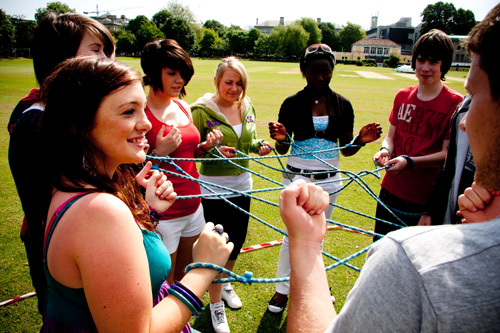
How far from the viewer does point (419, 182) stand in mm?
2820

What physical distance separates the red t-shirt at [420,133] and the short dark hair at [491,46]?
6.72 ft

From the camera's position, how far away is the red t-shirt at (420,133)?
8.92 ft

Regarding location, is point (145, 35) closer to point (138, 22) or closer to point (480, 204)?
point (138, 22)

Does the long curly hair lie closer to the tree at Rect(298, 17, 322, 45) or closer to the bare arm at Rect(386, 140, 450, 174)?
the bare arm at Rect(386, 140, 450, 174)

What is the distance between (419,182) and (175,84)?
2.44m

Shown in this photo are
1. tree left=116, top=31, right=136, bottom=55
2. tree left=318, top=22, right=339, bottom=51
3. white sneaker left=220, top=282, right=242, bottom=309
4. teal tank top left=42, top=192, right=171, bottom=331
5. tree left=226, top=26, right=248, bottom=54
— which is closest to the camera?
teal tank top left=42, top=192, right=171, bottom=331

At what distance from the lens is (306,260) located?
42.8 inches

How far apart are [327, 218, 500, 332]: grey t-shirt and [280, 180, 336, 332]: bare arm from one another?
161 millimetres

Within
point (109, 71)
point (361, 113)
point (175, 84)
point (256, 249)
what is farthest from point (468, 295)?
point (361, 113)

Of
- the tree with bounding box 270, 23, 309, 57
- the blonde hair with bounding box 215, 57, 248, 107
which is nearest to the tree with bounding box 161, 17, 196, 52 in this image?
the tree with bounding box 270, 23, 309, 57

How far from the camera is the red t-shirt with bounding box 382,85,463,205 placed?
272 centimetres

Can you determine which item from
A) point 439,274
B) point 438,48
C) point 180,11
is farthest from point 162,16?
point 439,274

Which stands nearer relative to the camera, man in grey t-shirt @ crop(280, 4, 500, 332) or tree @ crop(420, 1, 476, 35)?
man in grey t-shirt @ crop(280, 4, 500, 332)

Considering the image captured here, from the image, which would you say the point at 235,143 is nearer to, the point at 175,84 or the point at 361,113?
the point at 175,84
